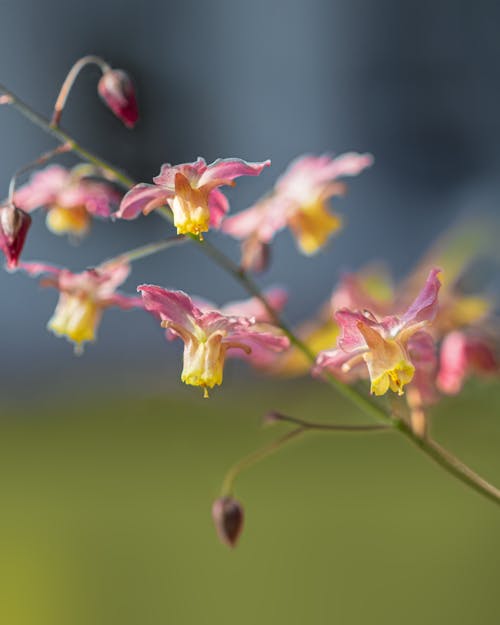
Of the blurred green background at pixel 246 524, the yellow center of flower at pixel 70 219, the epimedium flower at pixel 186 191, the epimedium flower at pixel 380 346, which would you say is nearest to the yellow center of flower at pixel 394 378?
the epimedium flower at pixel 380 346

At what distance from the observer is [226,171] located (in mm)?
480

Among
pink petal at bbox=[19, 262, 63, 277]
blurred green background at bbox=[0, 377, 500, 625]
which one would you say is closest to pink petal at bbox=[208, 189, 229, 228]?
pink petal at bbox=[19, 262, 63, 277]

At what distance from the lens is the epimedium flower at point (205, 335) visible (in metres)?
0.49

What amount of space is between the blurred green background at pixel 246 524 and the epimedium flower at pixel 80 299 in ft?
4.45

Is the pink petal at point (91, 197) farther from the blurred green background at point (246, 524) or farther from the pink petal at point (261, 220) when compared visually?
the blurred green background at point (246, 524)

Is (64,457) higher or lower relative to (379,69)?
lower

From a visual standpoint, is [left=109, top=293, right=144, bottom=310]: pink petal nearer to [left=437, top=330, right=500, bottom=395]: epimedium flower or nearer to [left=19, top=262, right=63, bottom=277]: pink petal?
[left=19, top=262, right=63, bottom=277]: pink petal

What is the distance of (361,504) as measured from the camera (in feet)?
8.70

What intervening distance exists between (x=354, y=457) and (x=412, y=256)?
2.65 feet

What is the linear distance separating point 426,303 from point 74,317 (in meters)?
0.23

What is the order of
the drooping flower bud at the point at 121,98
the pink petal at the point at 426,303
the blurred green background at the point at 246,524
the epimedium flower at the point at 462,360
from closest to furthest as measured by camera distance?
the pink petal at the point at 426,303, the drooping flower bud at the point at 121,98, the epimedium flower at the point at 462,360, the blurred green background at the point at 246,524

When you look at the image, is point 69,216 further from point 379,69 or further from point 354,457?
point 379,69

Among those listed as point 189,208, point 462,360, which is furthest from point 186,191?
point 462,360

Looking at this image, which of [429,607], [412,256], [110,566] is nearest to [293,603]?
[429,607]
